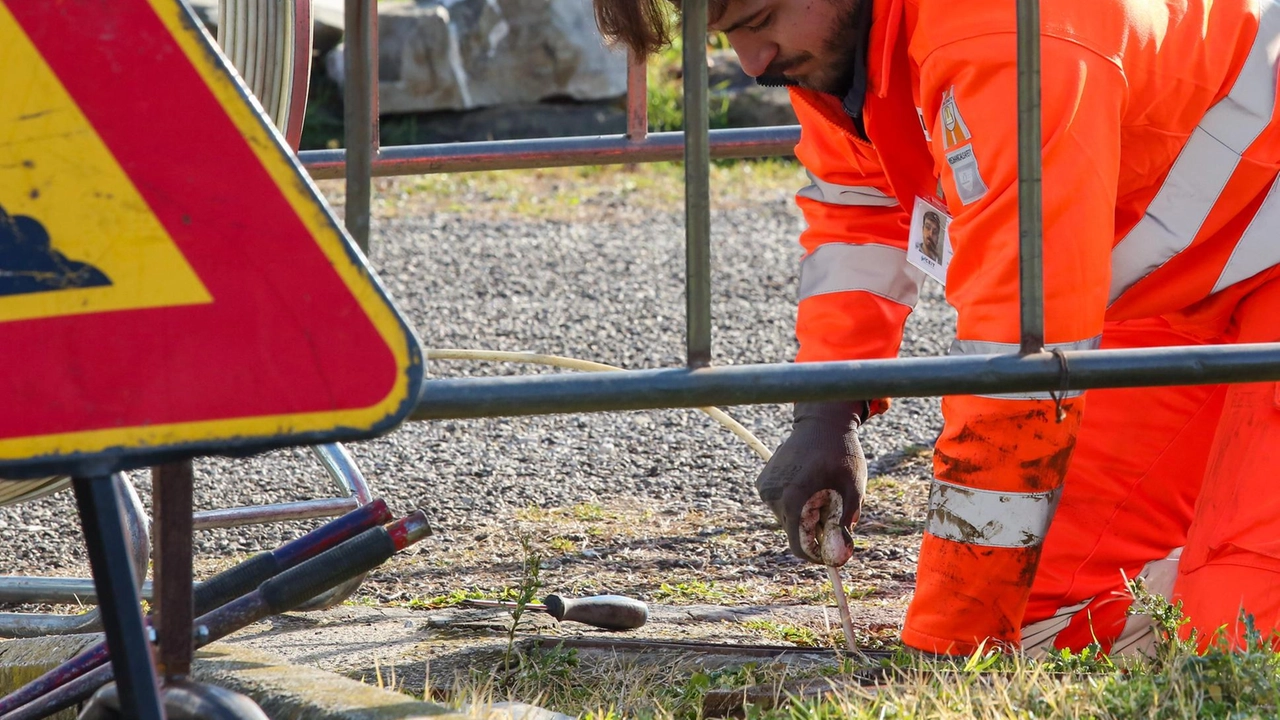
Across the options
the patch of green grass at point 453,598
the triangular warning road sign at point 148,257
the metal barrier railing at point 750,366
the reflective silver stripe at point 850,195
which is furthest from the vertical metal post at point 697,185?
the patch of green grass at point 453,598

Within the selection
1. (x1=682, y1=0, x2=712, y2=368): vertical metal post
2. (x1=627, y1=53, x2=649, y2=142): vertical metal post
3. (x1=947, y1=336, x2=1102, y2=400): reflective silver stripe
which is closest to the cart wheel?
(x1=682, y1=0, x2=712, y2=368): vertical metal post

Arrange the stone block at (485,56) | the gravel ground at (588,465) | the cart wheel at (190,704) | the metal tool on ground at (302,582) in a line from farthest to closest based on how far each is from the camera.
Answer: the stone block at (485,56), the gravel ground at (588,465), the metal tool on ground at (302,582), the cart wheel at (190,704)

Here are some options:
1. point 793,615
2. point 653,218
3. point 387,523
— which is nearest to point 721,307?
point 653,218

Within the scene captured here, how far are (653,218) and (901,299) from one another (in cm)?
501

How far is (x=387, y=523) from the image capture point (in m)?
1.91

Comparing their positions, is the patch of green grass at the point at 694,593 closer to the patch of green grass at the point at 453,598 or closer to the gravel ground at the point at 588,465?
the gravel ground at the point at 588,465

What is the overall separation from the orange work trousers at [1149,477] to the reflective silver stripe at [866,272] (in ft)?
1.40

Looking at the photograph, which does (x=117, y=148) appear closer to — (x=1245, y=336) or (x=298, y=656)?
(x=298, y=656)

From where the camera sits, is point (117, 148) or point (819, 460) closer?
point (117, 148)

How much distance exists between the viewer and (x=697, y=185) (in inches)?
64.5

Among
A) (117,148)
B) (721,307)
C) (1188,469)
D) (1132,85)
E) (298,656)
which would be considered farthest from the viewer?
(721,307)

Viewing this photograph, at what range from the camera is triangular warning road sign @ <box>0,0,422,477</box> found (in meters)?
1.24

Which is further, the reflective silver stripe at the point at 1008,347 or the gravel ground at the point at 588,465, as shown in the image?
the gravel ground at the point at 588,465

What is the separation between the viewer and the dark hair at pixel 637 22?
8.23ft
